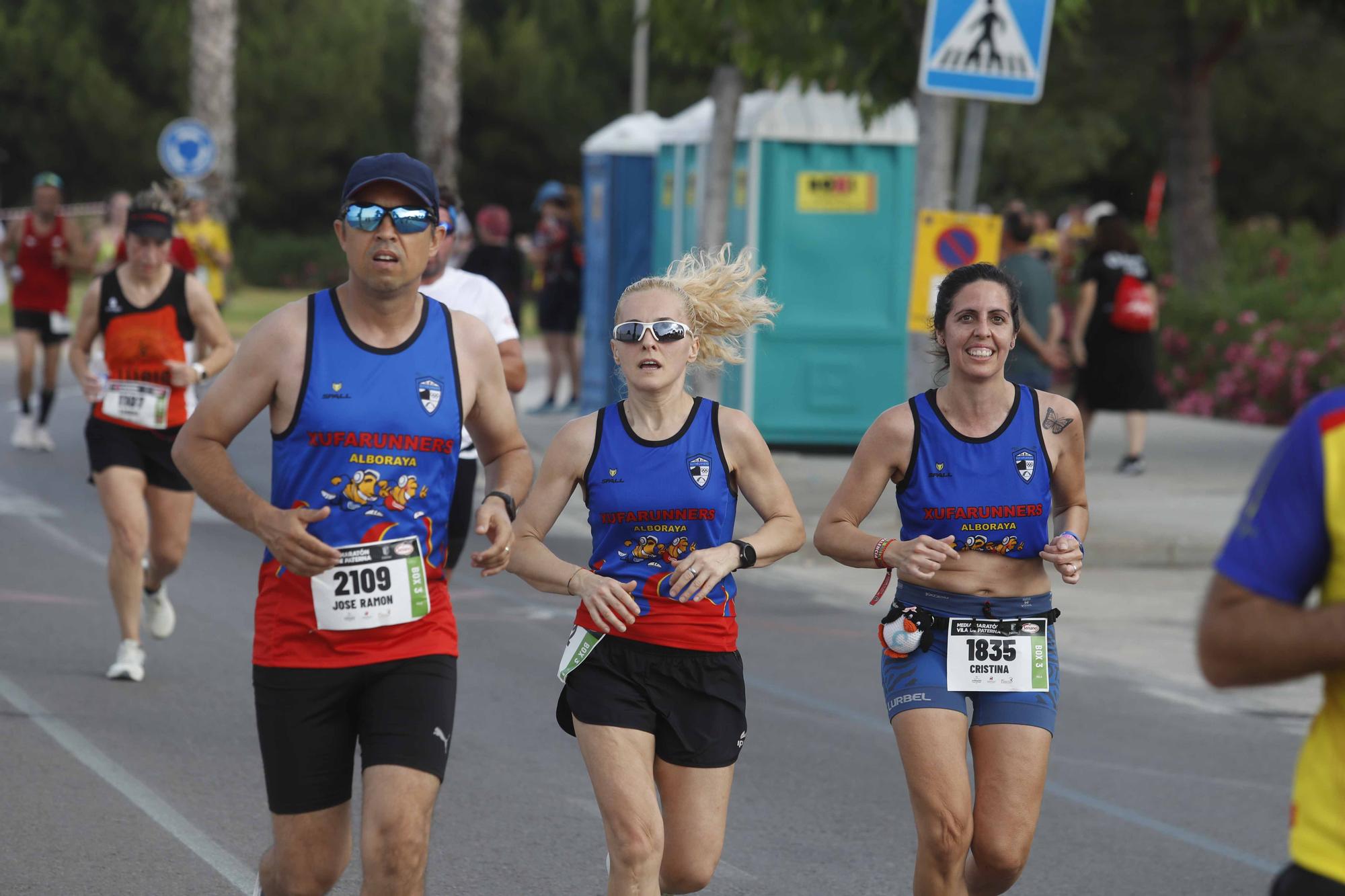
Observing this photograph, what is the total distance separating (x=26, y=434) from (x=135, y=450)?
8.23 metres

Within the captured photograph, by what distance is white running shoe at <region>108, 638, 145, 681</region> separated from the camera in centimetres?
802

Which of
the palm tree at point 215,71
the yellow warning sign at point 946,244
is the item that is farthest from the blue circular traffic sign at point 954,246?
the palm tree at point 215,71

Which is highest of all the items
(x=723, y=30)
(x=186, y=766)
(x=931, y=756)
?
(x=723, y=30)

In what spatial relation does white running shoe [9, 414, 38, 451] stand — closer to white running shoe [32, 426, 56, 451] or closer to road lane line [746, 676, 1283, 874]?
white running shoe [32, 426, 56, 451]

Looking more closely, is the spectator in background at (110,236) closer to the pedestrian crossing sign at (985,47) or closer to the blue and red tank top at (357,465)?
the pedestrian crossing sign at (985,47)

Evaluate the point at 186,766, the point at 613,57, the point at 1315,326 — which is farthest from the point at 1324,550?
the point at 613,57

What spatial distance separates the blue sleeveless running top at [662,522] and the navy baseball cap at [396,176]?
678 millimetres

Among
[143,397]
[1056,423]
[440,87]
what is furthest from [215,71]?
[1056,423]

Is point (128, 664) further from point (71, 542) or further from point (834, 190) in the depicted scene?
point (834, 190)

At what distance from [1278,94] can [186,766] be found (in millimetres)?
36599

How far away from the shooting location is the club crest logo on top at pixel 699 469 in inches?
182

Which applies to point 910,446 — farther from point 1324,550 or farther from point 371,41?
point 371,41

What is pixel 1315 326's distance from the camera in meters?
19.6

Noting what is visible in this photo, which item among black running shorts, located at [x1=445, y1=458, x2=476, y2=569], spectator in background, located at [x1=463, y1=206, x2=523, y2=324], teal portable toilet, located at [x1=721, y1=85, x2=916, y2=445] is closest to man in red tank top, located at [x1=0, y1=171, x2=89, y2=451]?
spectator in background, located at [x1=463, y1=206, x2=523, y2=324]
